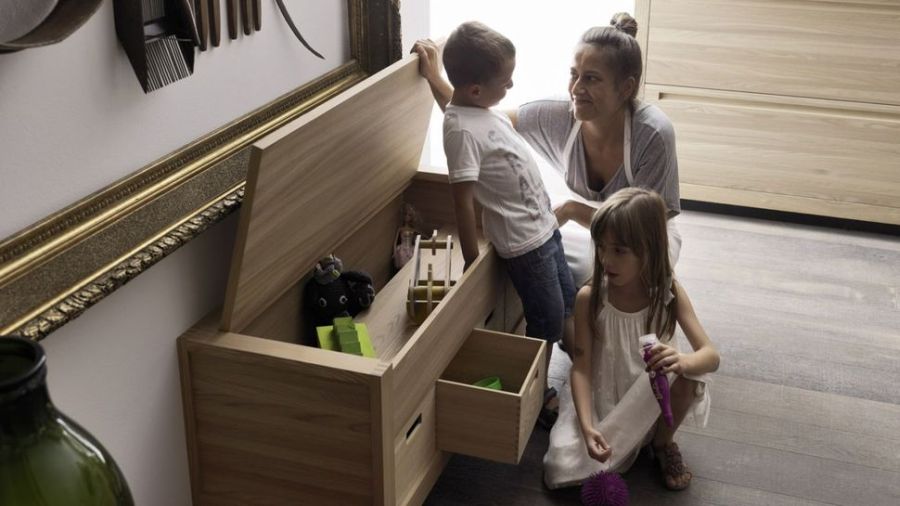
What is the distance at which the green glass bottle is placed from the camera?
581 millimetres

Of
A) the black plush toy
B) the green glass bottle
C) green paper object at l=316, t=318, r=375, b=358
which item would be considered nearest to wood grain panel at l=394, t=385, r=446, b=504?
green paper object at l=316, t=318, r=375, b=358

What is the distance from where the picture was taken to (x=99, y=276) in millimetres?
1396

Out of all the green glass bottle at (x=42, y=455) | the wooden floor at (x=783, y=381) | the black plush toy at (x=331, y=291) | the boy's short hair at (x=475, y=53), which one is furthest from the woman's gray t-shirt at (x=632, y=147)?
the green glass bottle at (x=42, y=455)

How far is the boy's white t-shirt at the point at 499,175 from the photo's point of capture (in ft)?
6.60

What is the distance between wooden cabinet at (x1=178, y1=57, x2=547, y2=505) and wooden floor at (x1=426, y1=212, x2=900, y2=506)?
267 millimetres

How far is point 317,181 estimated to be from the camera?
5.72 ft

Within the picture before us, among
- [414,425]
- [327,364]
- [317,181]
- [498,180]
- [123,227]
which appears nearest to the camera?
[123,227]

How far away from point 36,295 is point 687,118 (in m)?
2.35

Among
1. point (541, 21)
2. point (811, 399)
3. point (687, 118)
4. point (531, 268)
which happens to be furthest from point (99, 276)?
point (541, 21)

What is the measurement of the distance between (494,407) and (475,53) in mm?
664

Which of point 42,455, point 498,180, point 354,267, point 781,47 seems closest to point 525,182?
point 498,180

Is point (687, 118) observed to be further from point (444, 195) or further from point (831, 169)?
point (444, 195)

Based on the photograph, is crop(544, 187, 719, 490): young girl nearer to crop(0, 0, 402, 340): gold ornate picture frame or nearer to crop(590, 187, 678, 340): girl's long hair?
crop(590, 187, 678, 340): girl's long hair

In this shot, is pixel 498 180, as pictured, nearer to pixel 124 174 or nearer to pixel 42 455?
pixel 124 174
